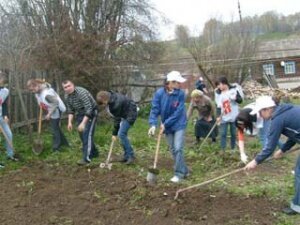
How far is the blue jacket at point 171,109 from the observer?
689 cm

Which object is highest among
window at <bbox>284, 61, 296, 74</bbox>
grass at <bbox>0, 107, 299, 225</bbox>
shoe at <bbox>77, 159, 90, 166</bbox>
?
shoe at <bbox>77, 159, 90, 166</bbox>

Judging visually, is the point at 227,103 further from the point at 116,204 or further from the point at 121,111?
the point at 116,204

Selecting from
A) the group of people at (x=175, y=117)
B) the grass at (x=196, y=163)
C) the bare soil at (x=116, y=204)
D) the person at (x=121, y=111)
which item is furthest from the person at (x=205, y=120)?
the bare soil at (x=116, y=204)

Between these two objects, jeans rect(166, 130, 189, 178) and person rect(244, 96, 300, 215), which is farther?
jeans rect(166, 130, 189, 178)

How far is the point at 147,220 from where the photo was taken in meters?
5.23

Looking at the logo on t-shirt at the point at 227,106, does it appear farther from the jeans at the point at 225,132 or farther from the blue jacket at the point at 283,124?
the blue jacket at the point at 283,124

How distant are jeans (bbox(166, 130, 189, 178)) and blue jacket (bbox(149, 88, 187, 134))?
0.28 ft

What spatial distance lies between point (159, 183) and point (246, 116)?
5.18ft

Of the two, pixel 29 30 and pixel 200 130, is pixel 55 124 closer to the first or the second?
pixel 200 130

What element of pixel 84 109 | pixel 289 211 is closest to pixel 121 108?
pixel 84 109

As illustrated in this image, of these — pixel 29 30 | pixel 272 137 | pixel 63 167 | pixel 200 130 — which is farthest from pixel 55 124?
pixel 29 30

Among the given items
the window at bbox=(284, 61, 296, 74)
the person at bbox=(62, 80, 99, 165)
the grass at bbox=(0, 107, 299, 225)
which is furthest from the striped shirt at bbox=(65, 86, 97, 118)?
the window at bbox=(284, 61, 296, 74)

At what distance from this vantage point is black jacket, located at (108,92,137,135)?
8008 millimetres

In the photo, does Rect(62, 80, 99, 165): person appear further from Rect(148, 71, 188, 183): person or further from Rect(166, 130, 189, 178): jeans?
Rect(166, 130, 189, 178): jeans
